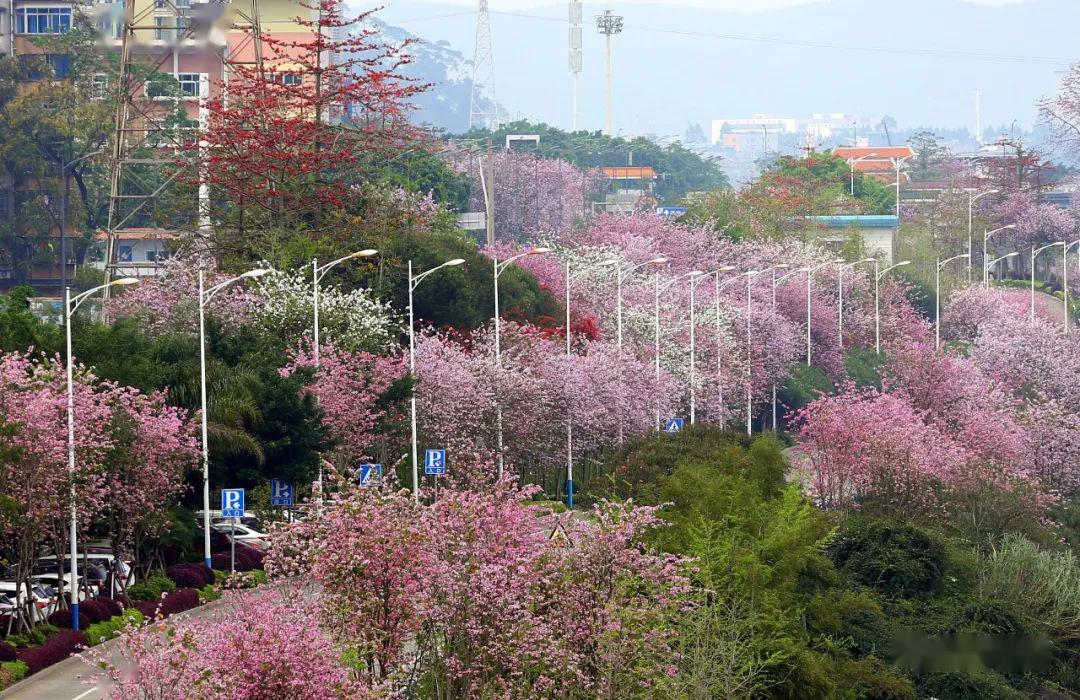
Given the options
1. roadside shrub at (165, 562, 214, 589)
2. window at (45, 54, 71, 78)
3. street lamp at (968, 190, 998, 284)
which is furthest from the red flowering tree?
street lamp at (968, 190, 998, 284)

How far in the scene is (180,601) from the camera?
127 ft

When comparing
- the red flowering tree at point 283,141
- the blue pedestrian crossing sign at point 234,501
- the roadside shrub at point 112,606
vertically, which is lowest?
the roadside shrub at point 112,606

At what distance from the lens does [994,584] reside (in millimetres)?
43781

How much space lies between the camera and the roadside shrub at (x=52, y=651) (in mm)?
33031

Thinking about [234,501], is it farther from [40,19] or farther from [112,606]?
[40,19]

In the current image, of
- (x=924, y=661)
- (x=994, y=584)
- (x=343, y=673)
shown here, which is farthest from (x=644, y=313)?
(x=343, y=673)

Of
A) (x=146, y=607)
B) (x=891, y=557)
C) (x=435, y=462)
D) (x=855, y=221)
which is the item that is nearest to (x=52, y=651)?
(x=146, y=607)

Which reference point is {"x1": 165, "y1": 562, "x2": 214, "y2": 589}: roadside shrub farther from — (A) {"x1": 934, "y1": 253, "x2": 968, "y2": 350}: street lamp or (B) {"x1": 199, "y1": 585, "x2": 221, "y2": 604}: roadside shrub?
(A) {"x1": 934, "y1": 253, "x2": 968, "y2": 350}: street lamp

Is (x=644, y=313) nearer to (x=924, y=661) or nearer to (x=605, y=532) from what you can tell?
(x=924, y=661)

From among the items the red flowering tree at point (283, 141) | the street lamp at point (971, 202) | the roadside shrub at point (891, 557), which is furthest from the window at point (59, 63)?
the roadside shrub at point (891, 557)

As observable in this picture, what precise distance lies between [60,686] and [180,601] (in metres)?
7.08

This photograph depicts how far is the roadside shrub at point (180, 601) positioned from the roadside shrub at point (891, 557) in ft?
46.2

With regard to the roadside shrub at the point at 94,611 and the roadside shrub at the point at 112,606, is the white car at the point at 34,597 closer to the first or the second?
the roadside shrub at the point at 94,611

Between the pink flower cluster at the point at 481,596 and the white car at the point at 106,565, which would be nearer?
the pink flower cluster at the point at 481,596
